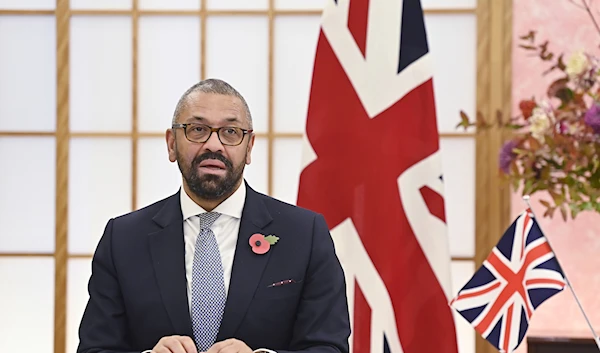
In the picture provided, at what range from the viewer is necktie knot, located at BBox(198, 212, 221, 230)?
1.85 m

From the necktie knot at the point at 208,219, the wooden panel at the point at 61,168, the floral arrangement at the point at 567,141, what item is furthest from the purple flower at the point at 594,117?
the wooden panel at the point at 61,168

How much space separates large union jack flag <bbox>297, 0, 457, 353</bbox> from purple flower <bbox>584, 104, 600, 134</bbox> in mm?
907

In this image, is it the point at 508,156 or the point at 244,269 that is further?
the point at 508,156

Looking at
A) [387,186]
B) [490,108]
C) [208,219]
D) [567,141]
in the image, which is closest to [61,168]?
[387,186]

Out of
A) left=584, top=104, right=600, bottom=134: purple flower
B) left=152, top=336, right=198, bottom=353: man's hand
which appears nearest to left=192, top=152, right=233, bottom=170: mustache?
left=152, top=336, right=198, bottom=353: man's hand

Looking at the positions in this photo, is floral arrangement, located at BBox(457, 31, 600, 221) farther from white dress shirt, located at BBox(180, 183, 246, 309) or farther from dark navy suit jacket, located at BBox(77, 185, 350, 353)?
white dress shirt, located at BBox(180, 183, 246, 309)

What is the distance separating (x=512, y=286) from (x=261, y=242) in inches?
36.8

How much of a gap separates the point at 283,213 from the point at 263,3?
77.1 inches

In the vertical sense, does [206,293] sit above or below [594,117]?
below

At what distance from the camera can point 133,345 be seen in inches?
70.2

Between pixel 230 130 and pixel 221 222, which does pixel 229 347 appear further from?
pixel 230 130

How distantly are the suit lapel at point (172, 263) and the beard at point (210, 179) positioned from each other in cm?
9

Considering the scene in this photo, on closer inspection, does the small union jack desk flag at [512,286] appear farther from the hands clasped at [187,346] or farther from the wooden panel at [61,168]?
the wooden panel at [61,168]

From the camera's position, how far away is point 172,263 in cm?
179
